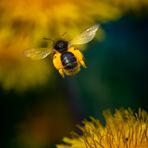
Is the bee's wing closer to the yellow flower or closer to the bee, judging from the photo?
the bee

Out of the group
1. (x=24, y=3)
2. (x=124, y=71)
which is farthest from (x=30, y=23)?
(x=124, y=71)

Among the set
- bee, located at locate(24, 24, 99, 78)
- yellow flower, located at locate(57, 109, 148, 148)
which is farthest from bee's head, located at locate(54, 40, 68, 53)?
yellow flower, located at locate(57, 109, 148, 148)

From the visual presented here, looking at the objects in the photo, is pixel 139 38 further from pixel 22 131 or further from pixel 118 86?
pixel 22 131

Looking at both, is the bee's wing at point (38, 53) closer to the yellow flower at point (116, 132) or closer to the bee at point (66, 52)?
the bee at point (66, 52)

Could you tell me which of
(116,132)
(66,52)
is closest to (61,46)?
(66,52)

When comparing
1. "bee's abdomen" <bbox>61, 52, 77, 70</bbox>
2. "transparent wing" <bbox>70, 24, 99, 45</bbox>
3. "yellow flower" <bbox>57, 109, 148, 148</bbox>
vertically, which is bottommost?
"yellow flower" <bbox>57, 109, 148, 148</bbox>

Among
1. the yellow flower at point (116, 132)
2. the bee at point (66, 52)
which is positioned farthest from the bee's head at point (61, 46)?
the yellow flower at point (116, 132)
